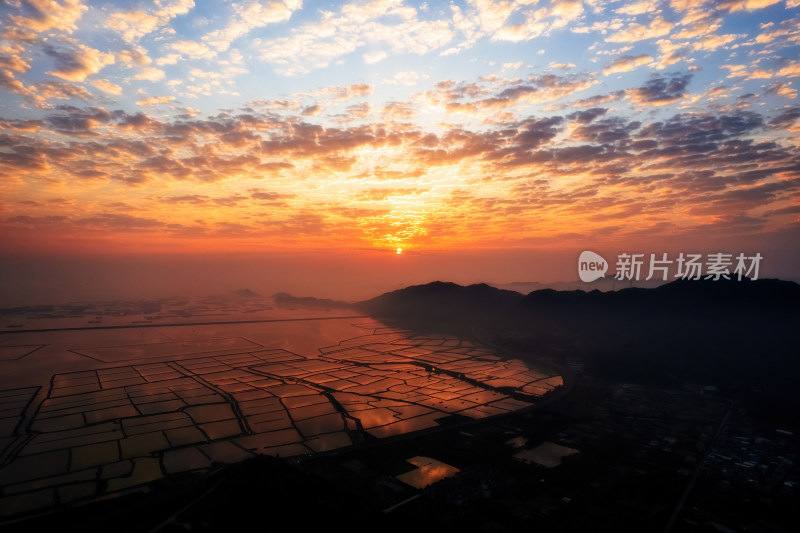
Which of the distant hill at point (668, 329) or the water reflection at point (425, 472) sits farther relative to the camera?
the distant hill at point (668, 329)

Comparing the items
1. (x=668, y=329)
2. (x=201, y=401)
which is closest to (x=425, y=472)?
(x=201, y=401)

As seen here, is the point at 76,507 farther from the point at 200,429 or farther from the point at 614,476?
the point at 614,476

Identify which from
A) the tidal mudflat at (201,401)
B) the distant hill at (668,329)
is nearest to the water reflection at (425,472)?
the tidal mudflat at (201,401)

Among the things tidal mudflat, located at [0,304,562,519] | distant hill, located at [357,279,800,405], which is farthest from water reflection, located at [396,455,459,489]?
distant hill, located at [357,279,800,405]

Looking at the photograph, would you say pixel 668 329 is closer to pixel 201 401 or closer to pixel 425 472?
pixel 425 472

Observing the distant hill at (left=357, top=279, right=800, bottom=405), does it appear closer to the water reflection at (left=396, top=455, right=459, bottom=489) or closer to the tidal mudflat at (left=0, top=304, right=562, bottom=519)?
the tidal mudflat at (left=0, top=304, right=562, bottom=519)

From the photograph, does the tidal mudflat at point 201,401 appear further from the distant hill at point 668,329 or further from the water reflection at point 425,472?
the distant hill at point 668,329

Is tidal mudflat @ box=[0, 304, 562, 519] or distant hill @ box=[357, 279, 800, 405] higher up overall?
distant hill @ box=[357, 279, 800, 405]

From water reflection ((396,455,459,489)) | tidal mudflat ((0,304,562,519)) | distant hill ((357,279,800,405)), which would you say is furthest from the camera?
distant hill ((357,279,800,405))

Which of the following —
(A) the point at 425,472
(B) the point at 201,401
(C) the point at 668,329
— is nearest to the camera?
(A) the point at 425,472
